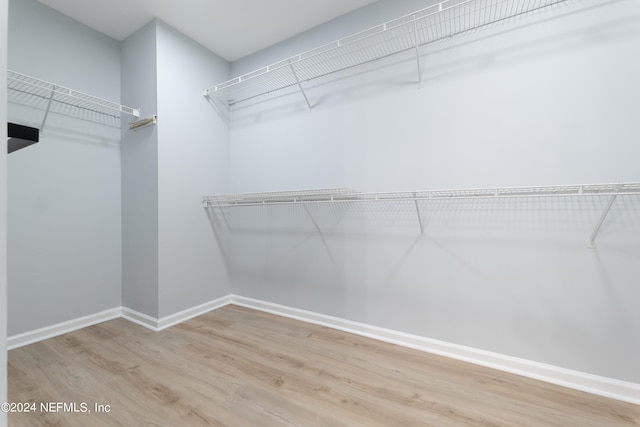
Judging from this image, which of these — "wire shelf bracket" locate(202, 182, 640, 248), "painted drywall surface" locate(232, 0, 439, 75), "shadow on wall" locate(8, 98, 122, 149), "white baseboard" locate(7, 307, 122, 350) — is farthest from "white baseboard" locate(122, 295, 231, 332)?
"painted drywall surface" locate(232, 0, 439, 75)

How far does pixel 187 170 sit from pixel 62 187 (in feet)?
2.68

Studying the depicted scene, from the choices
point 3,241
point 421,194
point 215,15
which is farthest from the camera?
point 215,15

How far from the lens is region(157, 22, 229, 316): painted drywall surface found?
200 centimetres

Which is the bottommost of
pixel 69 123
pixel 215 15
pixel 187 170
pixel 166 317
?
pixel 166 317

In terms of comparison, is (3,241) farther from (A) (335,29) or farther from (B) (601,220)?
(A) (335,29)

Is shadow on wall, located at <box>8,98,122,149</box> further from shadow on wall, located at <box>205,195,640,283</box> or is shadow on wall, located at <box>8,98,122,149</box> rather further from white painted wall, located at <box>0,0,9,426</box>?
white painted wall, located at <box>0,0,9,426</box>

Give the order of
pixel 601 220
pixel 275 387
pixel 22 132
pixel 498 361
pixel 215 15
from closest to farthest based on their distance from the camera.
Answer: pixel 22 132, pixel 601 220, pixel 275 387, pixel 498 361, pixel 215 15

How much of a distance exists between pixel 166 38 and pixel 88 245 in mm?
1690

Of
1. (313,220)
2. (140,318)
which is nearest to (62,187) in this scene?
(140,318)

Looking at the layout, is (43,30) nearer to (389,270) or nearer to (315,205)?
(315,205)

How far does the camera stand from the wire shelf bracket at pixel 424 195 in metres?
1.17

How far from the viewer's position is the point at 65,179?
1.90 m

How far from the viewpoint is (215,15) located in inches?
77.0

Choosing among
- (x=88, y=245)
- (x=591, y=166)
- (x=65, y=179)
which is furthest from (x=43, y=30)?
(x=591, y=166)
